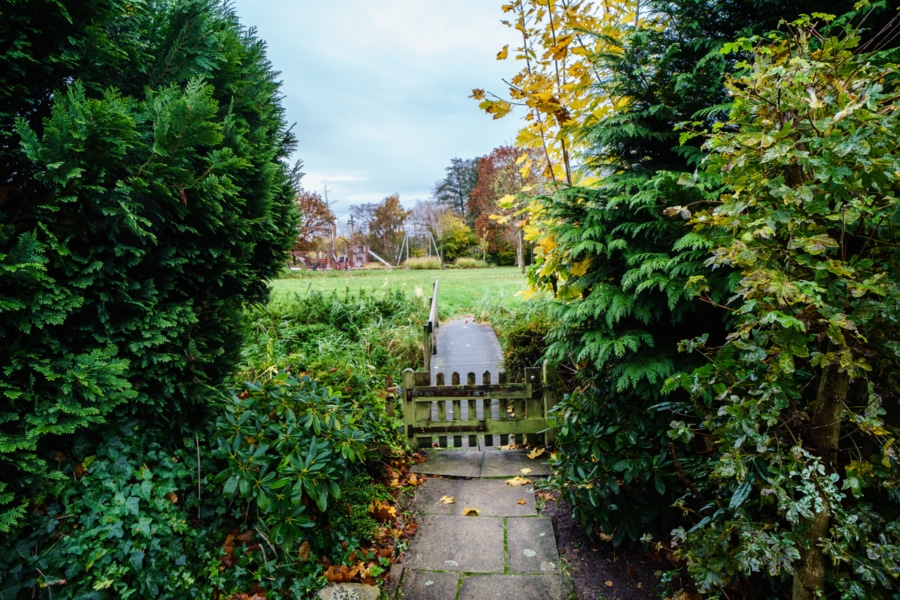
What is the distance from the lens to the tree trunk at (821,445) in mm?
1602

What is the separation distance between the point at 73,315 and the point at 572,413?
2.86 metres

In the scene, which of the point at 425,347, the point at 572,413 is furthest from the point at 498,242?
the point at 572,413

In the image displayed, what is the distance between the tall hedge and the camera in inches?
68.1

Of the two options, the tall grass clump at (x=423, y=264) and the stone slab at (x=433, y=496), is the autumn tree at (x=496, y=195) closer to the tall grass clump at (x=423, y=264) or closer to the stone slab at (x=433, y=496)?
the tall grass clump at (x=423, y=264)

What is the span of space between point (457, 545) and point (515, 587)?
0.51 meters

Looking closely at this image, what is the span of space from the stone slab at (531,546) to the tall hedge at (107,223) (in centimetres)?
216

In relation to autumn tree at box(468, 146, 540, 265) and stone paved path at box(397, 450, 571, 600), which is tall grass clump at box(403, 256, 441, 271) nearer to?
autumn tree at box(468, 146, 540, 265)

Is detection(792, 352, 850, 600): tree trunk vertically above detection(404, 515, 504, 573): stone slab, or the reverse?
detection(792, 352, 850, 600): tree trunk

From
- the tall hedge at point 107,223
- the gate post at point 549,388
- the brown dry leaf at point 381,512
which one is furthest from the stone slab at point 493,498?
the tall hedge at point 107,223

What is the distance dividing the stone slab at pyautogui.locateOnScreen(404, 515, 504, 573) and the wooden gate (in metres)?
1.12

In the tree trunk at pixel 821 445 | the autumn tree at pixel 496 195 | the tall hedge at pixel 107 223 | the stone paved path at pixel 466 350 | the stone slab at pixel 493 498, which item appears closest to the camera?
the tree trunk at pixel 821 445

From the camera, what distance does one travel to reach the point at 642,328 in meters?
2.52

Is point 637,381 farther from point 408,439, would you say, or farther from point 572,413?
point 408,439

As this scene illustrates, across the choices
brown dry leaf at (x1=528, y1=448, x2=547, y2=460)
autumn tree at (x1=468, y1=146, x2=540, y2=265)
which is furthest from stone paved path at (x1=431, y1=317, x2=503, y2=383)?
autumn tree at (x1=468, y1=146, x2=540, y2=265)
